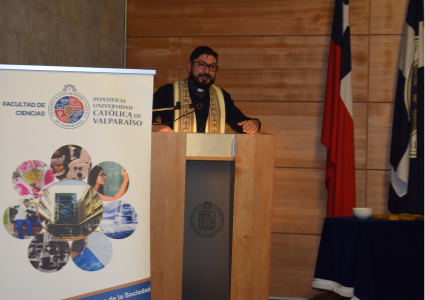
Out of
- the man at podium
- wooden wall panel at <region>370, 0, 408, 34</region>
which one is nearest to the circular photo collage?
the man at podium

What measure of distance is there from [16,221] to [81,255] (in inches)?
10.6

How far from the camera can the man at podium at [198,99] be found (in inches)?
107

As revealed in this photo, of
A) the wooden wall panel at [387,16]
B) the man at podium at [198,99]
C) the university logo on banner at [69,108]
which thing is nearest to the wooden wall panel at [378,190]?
the wooden wall panel at [387,16]

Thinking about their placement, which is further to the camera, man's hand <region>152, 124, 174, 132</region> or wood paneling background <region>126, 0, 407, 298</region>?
wood paneling background <region>126, 0, 407, 298</region>

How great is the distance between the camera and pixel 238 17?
3529 mm

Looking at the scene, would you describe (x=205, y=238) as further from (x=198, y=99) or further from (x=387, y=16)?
(x=387, y=16)

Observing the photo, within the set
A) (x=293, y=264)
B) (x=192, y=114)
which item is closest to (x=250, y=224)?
(x=192, y=114)

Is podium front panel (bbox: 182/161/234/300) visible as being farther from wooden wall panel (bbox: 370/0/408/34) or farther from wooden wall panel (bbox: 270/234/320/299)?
wooden wall panel (bbox: 370/0/408/34)

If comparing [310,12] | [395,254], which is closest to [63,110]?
[395,254]

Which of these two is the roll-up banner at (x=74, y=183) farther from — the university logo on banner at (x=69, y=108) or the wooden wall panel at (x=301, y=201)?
the wooden wall panel at (x=301, y=201)

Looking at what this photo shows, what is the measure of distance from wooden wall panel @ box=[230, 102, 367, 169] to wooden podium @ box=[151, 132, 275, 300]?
1.61 meters

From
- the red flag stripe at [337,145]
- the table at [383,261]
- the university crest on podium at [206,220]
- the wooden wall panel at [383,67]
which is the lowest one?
the table at [383,261]

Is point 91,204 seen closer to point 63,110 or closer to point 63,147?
point 63,147

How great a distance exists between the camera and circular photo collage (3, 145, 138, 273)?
1.47 m
